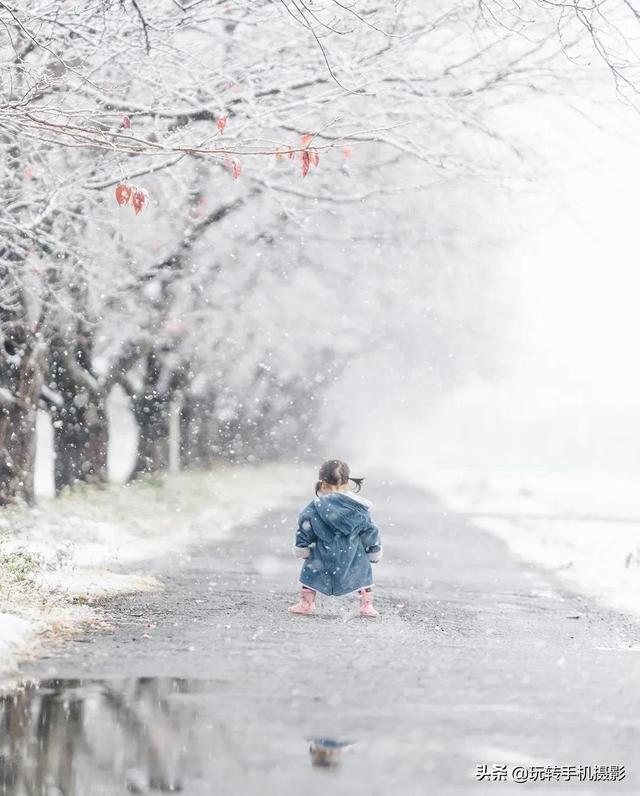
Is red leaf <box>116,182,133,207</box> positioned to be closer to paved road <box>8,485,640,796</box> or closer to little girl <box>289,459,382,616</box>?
paved road <box>8,485,640,796</box>

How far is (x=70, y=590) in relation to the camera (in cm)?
993

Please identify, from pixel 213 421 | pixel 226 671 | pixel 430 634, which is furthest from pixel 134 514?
pixel 213 421

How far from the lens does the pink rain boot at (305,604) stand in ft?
31.4

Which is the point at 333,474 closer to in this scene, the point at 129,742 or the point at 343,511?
the point at 343,511

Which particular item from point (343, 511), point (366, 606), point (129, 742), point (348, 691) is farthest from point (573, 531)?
point (129, 742)

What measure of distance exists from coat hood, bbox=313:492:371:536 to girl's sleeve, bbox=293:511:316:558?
143 mm

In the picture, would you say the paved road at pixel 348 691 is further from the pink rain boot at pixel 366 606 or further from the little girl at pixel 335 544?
the little girl at pixel 335 544

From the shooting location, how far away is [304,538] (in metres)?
9.61

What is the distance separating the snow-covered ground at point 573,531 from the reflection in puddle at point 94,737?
682 centimetres

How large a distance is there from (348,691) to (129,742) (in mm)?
1575

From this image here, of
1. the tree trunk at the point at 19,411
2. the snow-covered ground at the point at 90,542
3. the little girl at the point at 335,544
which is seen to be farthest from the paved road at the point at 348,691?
the tree trunk at the point at 19,411

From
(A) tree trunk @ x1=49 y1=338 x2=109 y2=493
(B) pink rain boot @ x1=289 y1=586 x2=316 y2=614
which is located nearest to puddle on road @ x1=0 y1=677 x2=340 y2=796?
(B) pink rain boot @ x1=289 y1=586 x2=316 y2=614

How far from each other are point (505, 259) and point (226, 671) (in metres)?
22.2

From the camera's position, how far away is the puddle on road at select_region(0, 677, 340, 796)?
4.71 m
